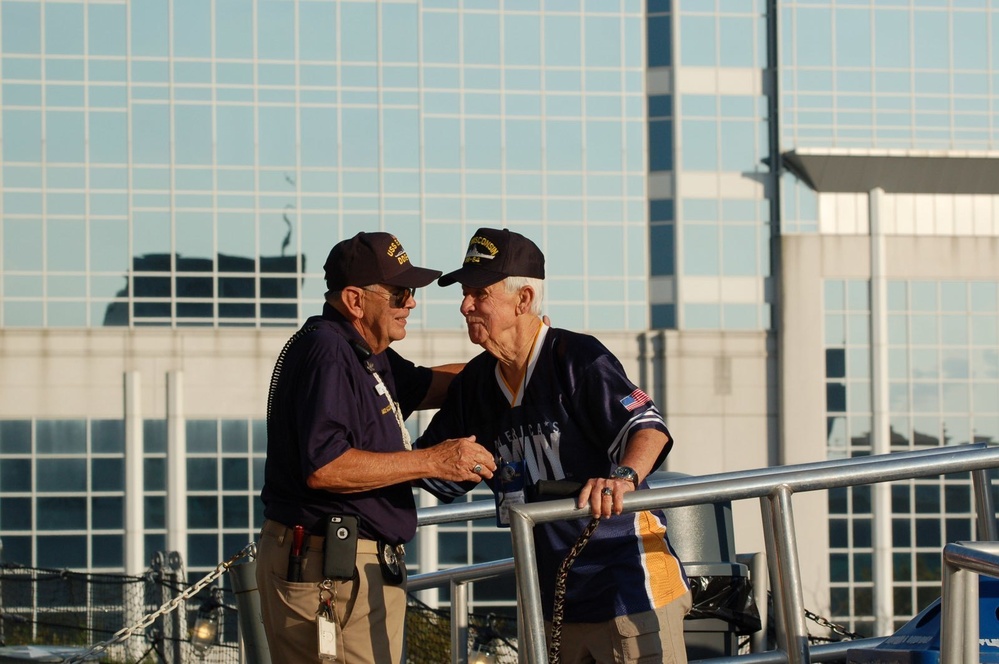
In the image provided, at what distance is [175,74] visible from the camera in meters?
25.4

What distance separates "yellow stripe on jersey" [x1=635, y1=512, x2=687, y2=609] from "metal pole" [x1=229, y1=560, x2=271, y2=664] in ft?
4.89

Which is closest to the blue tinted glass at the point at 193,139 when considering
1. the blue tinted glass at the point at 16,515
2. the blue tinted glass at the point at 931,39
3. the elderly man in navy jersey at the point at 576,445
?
the blue tinted glass at the point at 16,515

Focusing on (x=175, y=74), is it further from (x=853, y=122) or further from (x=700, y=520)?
(x=700, y=520)

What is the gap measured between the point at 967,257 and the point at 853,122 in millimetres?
3094

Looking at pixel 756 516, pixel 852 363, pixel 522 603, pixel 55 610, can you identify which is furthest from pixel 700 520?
pixel 852 363

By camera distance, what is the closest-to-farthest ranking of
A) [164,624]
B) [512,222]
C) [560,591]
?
[560,591], [164,624], [512,222]

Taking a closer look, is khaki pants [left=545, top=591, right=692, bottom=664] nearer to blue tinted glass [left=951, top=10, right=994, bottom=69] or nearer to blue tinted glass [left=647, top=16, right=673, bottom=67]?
blue tinted glass [left=647, top=16, right=673, bottom=67]

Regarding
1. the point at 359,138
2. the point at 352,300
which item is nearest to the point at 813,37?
the point at 359,138

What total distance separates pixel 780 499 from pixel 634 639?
1.72 ft

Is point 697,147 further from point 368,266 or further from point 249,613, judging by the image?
point 368,266

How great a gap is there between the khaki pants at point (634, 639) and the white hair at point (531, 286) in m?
0.85

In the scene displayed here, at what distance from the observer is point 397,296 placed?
444 cm

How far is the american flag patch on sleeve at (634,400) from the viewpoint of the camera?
3.81m

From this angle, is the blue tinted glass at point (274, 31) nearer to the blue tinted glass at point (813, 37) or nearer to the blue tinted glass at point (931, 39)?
the blue tinted glass at point (813, 37)
